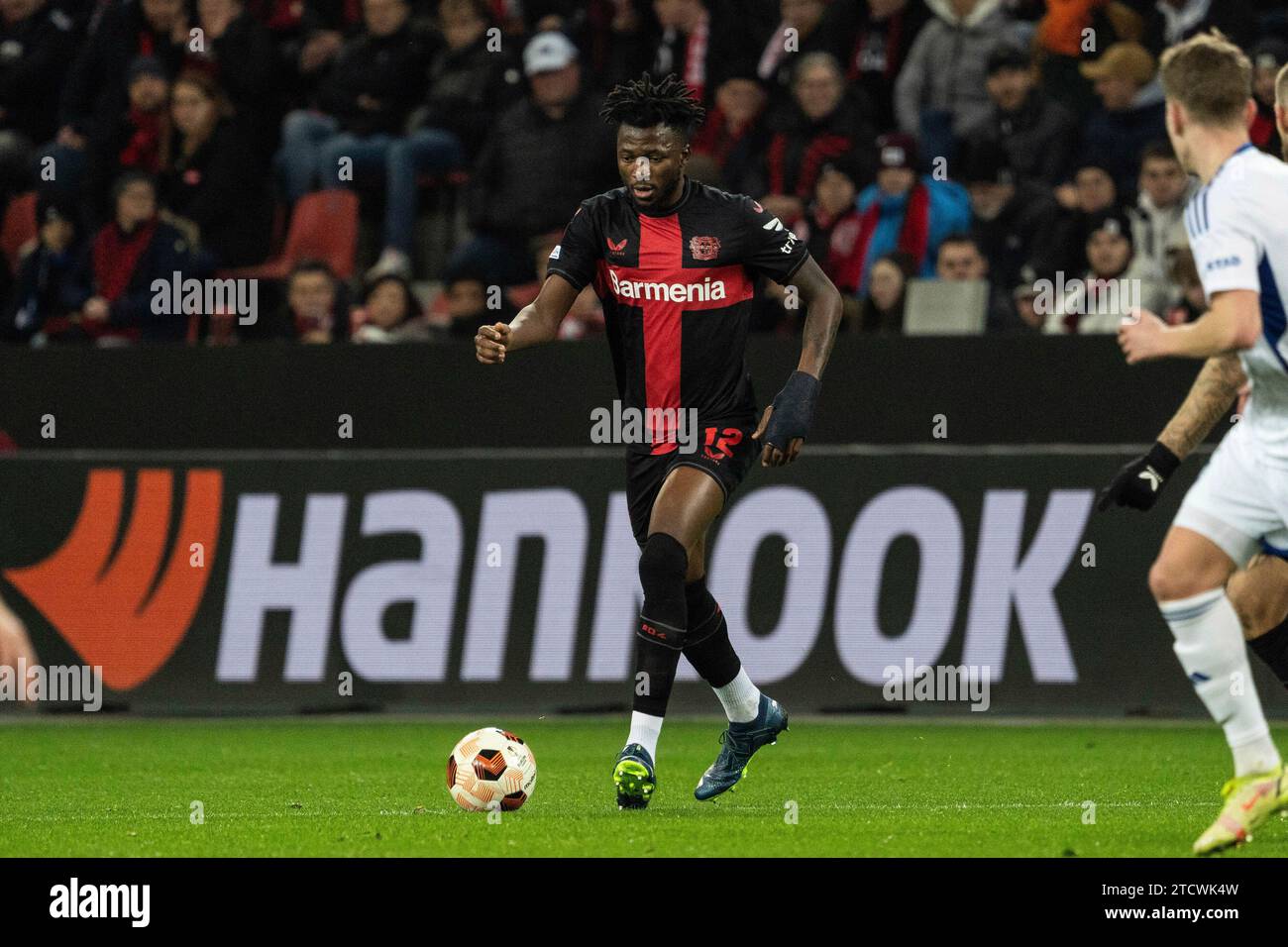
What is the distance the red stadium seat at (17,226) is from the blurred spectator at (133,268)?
1.62 metres

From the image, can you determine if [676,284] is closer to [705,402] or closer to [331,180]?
[705,402]

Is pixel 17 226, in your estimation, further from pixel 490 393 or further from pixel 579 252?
pixel 579 252

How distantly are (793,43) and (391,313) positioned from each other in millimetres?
3509

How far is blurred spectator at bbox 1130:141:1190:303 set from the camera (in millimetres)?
13461

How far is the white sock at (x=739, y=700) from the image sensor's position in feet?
28.2

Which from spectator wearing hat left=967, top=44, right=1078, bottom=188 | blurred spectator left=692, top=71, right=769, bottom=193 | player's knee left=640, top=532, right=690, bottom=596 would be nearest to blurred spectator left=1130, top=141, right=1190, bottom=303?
spectator wearing hat left=967, top=44, right=1078, bottom=188

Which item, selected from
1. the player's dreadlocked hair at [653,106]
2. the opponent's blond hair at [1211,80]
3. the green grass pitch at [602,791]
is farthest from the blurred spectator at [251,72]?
the opponent's blond hair at [1211,80]

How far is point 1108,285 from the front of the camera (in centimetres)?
1329

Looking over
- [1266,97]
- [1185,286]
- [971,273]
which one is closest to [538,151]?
[971,273]

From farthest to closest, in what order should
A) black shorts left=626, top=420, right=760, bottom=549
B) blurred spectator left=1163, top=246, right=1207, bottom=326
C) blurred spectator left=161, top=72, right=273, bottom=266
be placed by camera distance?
blurred spectator left=161, top=72, right=273, bottom=266 → blurred spectator left=1163, top=246, right=1207, bottom=326 → black shorts left=626, top=420, right=760, bottom=549

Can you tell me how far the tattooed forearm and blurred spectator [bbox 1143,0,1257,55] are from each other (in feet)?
25.9

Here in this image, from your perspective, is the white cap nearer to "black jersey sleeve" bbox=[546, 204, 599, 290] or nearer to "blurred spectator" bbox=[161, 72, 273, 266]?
"blurred spectator" bbox=[161, 72, 273, 266]

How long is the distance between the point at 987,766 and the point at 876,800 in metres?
1.69
